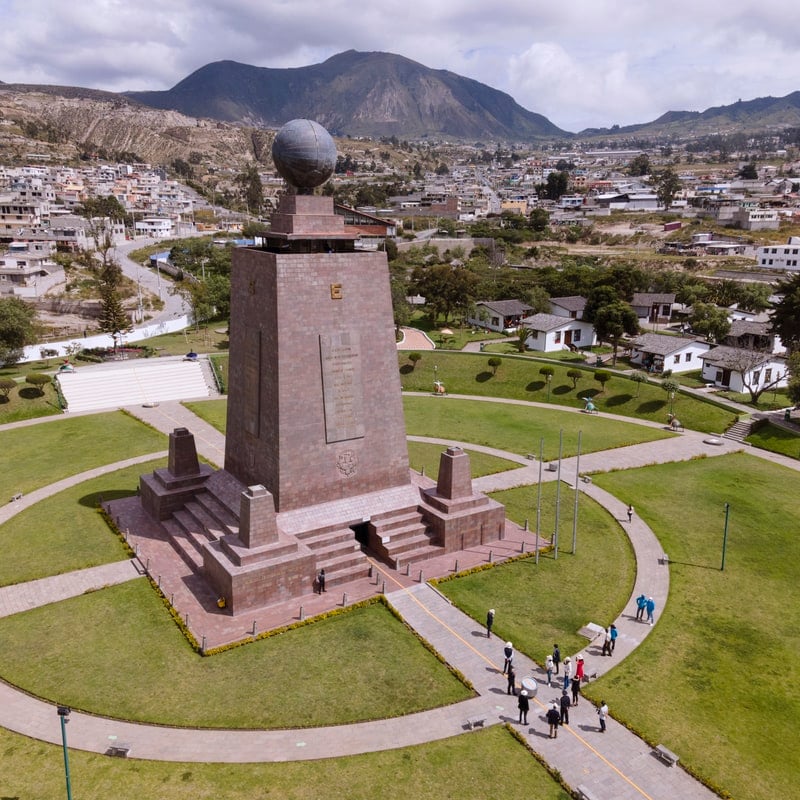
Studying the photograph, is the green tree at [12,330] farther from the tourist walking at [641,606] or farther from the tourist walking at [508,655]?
the tourist walking at [641,606]

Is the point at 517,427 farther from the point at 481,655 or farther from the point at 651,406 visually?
the point at 481,655

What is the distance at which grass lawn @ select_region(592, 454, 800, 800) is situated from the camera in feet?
58.7

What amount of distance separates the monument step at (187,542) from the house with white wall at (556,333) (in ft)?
145

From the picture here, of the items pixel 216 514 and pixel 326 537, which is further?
pixel 216 514

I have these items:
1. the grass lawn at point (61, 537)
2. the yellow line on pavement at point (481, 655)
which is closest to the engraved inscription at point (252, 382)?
the yellow line on pavement at point (481, 655)

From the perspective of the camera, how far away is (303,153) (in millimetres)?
25625

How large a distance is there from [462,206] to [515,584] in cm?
16472

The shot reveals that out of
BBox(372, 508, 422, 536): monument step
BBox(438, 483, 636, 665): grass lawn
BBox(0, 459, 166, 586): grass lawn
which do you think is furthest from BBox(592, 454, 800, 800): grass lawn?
BBox(0, 459, 166, 586): grass lawn

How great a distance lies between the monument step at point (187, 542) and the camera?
1054 inches

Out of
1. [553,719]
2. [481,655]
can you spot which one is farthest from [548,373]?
[553,719]

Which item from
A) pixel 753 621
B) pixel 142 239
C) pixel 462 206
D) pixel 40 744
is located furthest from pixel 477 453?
pixel 462 206

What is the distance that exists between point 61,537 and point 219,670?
42.1 ft

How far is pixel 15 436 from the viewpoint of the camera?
43375 millimetres

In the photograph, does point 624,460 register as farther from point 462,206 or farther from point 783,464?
point 462,206
